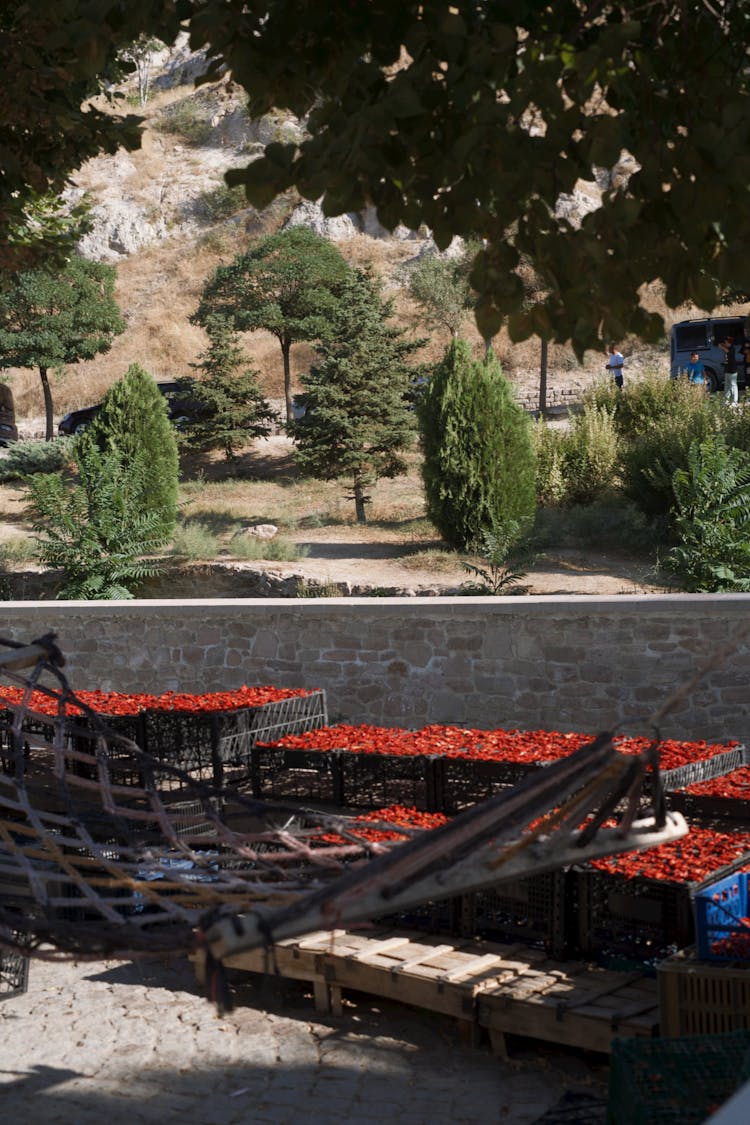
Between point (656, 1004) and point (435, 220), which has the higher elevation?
point (435, 220)

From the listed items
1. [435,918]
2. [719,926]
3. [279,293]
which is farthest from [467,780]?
[279,293]

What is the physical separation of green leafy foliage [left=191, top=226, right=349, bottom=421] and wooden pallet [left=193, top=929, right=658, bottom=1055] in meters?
24.7

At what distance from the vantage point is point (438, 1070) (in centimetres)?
554

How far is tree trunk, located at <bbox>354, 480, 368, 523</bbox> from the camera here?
20.1 metres

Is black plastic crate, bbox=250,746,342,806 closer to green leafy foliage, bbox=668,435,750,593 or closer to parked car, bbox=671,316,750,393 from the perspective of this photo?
green leafy foliage, bbox=668,435,750,593

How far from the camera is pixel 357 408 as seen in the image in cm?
2133

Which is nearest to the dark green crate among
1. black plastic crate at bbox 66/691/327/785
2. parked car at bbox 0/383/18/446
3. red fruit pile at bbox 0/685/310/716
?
black plastic crate at bbox 66/691/327/785

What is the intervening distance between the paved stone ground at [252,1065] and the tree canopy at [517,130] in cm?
322

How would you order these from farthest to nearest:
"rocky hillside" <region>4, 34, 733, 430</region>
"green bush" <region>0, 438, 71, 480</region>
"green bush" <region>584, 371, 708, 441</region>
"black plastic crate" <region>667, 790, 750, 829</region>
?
"rocky hillside" <region>4, 34, 733, 430</region> < "green bush" <region>0, 438, 71, 480</region> < "green bush" <region>584, 371, 708, 441</region> < "black plastic crate" <region>667, 790, 750, 829</region>

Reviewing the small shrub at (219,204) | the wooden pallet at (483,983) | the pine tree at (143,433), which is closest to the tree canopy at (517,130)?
the wooden pallet at (483,983)

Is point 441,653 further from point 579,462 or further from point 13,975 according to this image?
point 579,462

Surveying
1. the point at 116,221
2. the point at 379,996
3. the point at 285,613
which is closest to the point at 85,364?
the point at 116,221

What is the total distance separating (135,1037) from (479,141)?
175 inches

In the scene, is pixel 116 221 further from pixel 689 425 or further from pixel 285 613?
pixel 285 613
